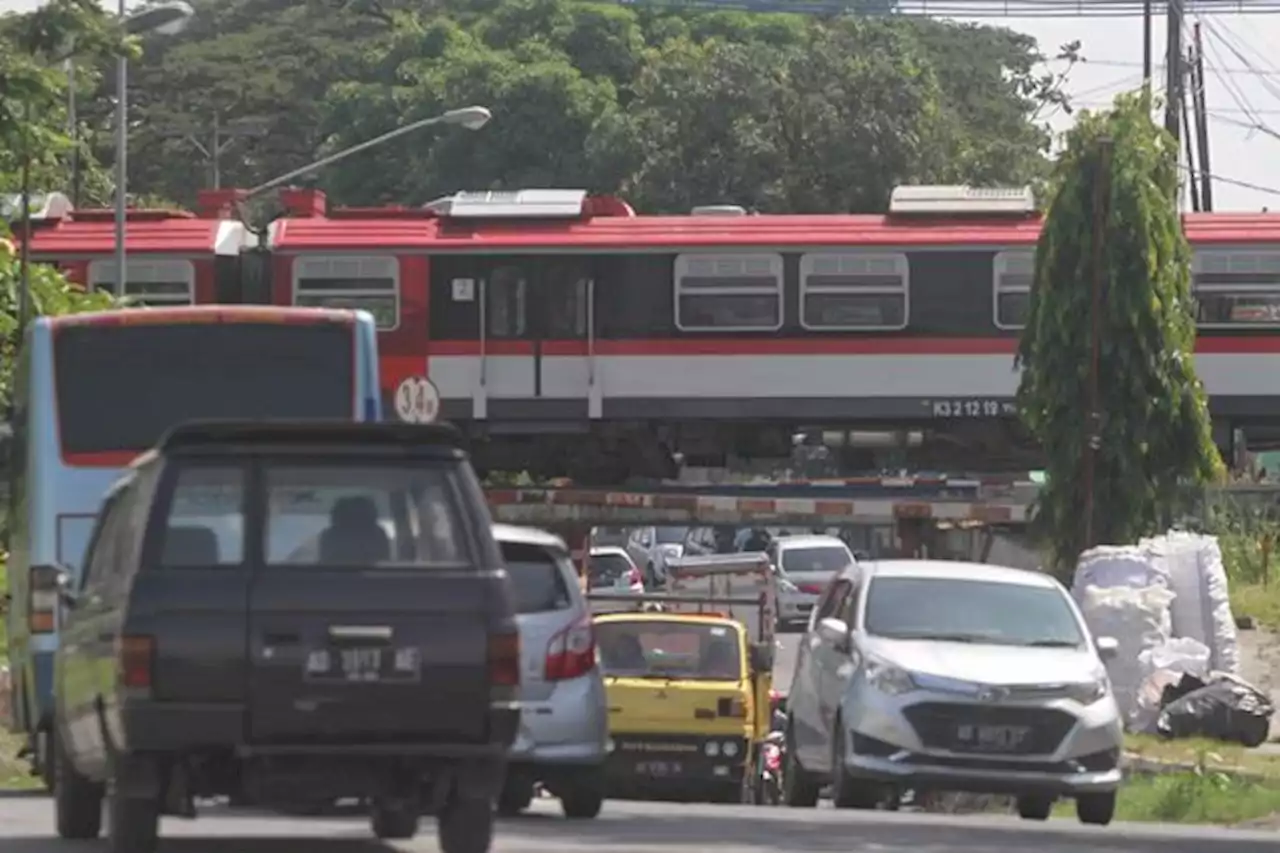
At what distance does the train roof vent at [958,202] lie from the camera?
34.9 m

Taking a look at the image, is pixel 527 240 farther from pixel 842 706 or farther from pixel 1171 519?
pixel 842 706

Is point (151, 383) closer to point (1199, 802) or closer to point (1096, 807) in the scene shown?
point (1096, 807)

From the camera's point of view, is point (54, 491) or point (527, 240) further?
point (527, 240)

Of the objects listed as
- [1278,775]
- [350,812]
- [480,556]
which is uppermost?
[480,556]

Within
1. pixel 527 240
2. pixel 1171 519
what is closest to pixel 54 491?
pixel 527 240

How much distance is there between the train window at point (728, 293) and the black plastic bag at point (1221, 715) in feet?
32.4

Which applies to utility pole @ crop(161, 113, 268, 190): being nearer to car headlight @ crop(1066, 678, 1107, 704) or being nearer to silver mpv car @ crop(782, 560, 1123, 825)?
silver mpv car @ crop(782, 560, 1123, 825)

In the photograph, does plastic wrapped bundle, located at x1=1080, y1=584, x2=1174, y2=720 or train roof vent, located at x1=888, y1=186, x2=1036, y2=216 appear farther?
train roof vent, located at x1=888, y1=186, x2=1036, y2=216

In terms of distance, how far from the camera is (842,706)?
57.9 ft

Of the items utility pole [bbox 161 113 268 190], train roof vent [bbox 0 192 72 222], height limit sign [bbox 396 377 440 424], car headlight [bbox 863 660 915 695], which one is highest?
utility pole [bbox 161 113 268 190]

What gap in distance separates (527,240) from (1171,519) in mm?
8409

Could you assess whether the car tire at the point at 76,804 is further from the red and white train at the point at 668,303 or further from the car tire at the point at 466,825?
the red and white train at the point at 668,303

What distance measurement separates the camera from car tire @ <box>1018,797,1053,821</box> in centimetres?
1877


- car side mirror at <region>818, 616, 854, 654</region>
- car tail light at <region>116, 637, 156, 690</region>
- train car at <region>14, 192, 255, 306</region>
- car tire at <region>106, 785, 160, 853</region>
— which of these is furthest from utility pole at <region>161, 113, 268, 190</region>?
car tail light at <region>116, 637, 156, 690</region>
